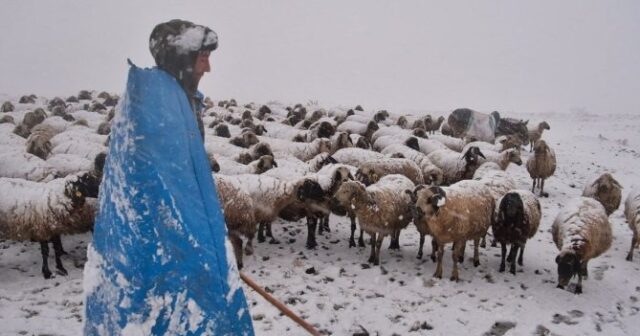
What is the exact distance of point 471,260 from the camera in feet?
28.0

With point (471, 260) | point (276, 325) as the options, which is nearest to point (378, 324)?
point (276, 325)

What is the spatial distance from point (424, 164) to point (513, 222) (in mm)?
5047

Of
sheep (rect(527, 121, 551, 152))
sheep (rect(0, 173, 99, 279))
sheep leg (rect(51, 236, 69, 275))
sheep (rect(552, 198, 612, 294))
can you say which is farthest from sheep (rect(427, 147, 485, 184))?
sheep (rect(527, 121, 551, 152))

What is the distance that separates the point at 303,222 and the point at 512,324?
567 centimetres

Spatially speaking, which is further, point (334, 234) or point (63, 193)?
point (334, 234)

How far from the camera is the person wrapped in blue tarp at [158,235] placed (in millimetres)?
1935

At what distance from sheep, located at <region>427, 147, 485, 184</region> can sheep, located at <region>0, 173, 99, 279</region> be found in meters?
10.1

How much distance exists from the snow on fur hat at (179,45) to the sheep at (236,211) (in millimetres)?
5512

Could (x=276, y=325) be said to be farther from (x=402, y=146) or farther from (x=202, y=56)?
(x=402, y=146)

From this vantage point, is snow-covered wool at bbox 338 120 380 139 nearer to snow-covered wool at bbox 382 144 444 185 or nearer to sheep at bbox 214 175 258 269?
snow-covered wool at bbox 382 144 444 185

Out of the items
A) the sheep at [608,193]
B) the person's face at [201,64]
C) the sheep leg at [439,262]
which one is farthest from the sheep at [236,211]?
the sheep at [608,193]

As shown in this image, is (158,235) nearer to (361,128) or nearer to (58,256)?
(58,256)

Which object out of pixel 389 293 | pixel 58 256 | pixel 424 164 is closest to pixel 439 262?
pixel 389 293

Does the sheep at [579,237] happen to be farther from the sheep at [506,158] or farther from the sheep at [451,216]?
the sheep at [506,158]
